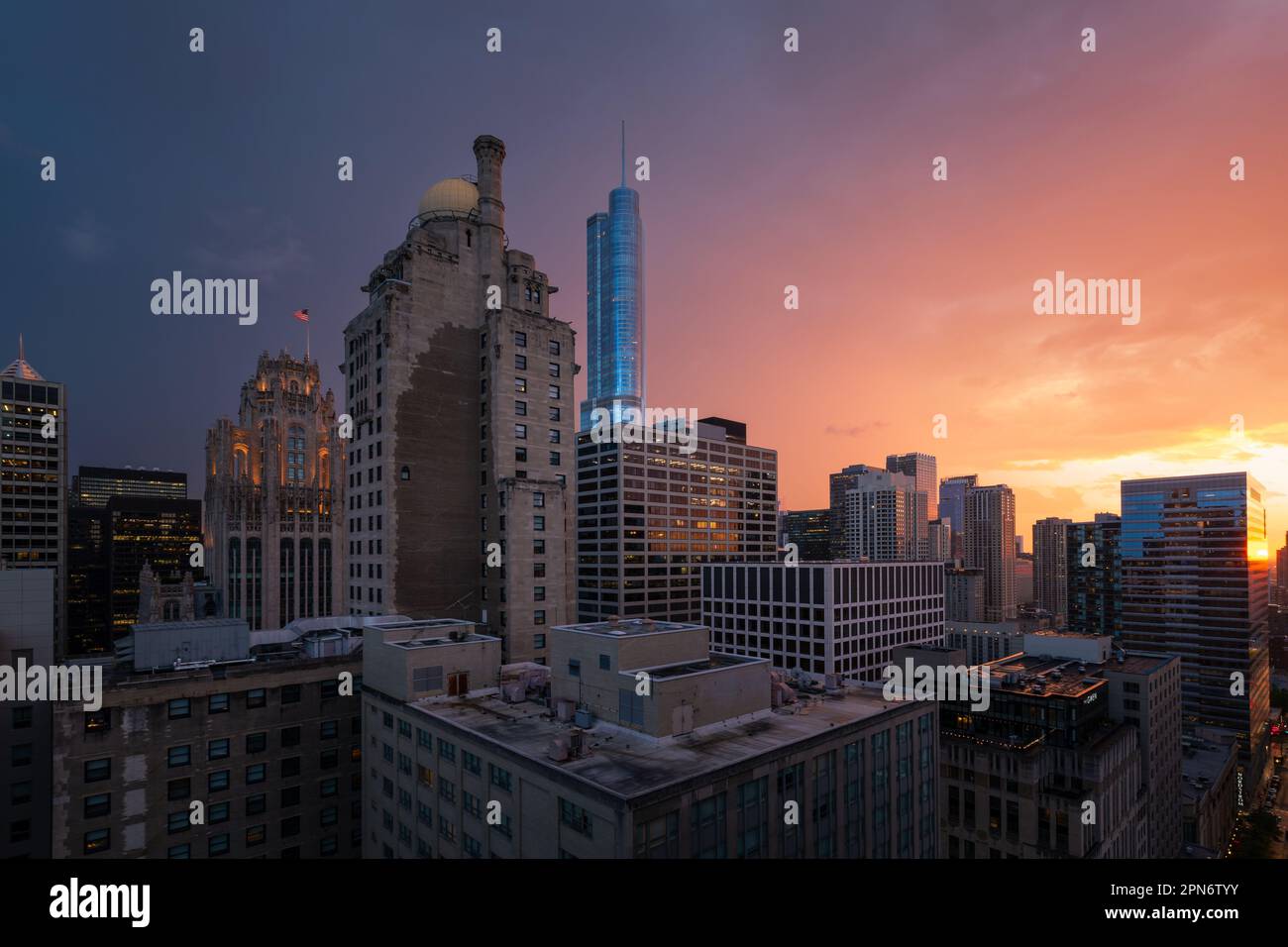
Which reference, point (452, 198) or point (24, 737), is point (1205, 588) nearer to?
point (452, 198)

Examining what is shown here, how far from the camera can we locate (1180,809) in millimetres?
96875

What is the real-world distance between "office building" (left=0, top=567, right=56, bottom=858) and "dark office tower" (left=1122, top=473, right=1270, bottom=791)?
206m

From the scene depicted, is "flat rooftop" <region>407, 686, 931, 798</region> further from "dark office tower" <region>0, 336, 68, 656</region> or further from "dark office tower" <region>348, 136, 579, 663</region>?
"dark office tower" <region>0, 336, 68, 656</region>

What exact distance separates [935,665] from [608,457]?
91.7m

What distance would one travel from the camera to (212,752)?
155 feet

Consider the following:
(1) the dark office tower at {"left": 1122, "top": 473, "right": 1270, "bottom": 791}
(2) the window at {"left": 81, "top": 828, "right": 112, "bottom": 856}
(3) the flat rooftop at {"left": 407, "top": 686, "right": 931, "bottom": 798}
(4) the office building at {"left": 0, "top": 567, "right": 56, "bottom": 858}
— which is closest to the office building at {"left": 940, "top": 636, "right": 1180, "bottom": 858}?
(3) the flat rooftop at {"left": 407, "top": 686, "right": 931, "bottom": 798}

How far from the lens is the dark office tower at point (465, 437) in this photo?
67875 millimetres

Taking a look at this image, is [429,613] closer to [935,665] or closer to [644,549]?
[935,665]

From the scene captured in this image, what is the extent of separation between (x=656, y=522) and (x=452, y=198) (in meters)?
92.1

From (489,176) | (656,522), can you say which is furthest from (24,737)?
(656,522)

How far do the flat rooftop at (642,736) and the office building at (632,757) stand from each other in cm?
14

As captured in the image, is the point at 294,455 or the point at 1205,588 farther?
the point at 1205,588

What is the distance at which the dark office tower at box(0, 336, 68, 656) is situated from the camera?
424 feet

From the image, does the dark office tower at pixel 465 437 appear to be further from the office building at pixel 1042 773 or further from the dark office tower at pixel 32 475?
the dark office tower at pixel 32 475
